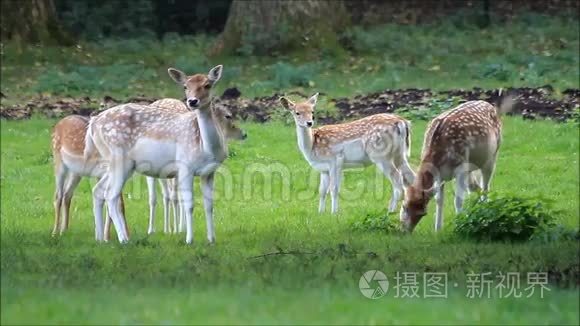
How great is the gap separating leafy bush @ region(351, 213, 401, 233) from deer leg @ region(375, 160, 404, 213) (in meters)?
1.66

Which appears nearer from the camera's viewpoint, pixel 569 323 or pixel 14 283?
pixel 569 323

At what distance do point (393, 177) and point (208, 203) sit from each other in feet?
11.0

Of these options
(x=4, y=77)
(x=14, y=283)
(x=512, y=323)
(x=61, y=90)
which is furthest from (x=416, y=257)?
(x=4, y=77)

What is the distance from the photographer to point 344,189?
613 inches

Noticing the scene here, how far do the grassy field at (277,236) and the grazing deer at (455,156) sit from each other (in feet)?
1.13

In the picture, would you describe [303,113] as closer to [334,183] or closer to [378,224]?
[334,183]

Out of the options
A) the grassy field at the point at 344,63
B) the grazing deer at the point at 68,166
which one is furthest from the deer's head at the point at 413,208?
the grassy field at the point at 344,63

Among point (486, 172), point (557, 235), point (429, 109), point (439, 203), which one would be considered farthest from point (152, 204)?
point (429, 109)

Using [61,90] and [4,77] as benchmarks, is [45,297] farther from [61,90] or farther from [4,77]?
[4,77]

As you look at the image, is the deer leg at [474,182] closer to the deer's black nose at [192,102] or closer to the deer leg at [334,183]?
the deer leg at [334,183]

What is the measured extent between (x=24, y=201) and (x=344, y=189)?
3.94 metres

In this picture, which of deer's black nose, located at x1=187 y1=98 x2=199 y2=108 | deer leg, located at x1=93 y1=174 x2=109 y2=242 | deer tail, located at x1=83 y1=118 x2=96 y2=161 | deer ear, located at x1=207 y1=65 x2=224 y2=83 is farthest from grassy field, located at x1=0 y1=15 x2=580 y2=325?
deer ear, located at x1=207 y1=65 x2=224 y2=83

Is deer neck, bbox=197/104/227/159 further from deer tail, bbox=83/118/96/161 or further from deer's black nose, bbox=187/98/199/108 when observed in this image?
deer tail, bbox=83/118/96/161

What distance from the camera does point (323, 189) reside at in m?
14.5
